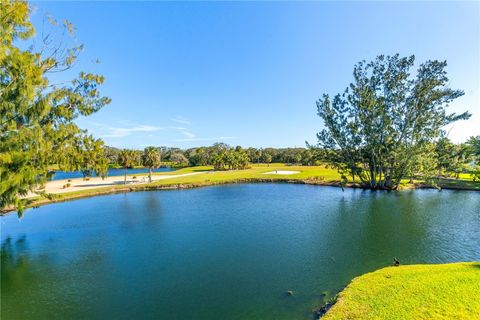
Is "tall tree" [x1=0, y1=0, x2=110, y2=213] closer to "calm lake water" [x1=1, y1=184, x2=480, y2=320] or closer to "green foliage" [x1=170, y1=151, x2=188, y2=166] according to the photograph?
"calm lake water" [x1=1, y1=184, x2=480, y2=320]

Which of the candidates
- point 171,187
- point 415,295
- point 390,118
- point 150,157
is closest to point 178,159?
point 150,157

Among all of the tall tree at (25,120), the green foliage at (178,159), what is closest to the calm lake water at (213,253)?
the tall tree at (25,120)

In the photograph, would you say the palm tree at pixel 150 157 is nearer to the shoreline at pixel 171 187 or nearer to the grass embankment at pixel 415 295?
the shoreline at pixel 171 187

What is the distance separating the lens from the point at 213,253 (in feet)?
Answer: 53.1

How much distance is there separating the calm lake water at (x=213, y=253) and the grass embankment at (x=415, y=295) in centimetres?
144

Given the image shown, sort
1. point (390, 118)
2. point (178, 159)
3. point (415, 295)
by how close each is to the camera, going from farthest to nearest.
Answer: point (178, 159)
point (390, 118)
point (415, 295)

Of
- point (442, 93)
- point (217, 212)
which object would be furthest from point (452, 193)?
point (217, 212)

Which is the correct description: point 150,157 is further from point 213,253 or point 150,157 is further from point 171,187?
point 213,253

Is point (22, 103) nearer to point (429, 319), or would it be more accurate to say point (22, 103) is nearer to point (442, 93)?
point (429, 319)

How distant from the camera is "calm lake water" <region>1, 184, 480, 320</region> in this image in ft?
35.0

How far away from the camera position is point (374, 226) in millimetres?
20562

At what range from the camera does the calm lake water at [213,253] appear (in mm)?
10656

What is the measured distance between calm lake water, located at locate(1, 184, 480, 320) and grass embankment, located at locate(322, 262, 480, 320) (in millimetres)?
1443

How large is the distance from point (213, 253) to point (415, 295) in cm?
1133
